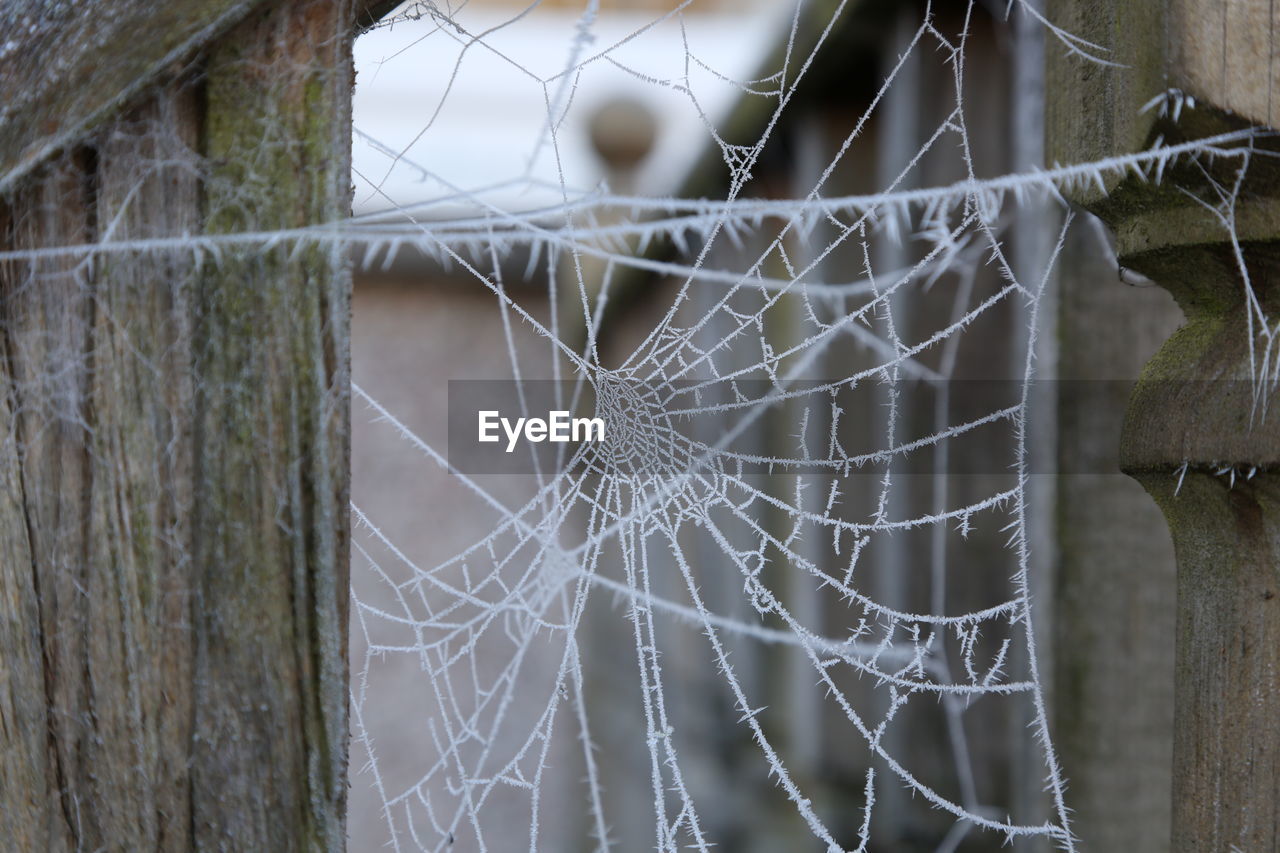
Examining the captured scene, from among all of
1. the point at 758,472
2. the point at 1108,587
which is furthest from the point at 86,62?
the point at 758,472

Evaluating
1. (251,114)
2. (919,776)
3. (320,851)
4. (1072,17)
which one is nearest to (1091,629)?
(919,776)

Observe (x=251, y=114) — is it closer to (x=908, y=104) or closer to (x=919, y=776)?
(x=908, y=104)

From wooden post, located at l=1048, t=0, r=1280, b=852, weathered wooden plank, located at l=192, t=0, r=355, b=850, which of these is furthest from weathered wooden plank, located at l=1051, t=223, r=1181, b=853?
weathered wooden plank, located at l=192, t=0, r=355, b=850

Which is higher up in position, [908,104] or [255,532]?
[908,104]

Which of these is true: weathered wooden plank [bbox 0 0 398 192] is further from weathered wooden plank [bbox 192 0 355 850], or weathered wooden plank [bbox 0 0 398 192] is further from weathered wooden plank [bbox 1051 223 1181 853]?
weathered wooden plank [bbox 1051 223 1181 853]

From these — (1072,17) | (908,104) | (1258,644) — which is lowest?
(1258,644)

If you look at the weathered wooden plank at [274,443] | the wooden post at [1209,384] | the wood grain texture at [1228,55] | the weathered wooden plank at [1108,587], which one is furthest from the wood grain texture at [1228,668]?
the weathered wooden plank at [1108,587]
